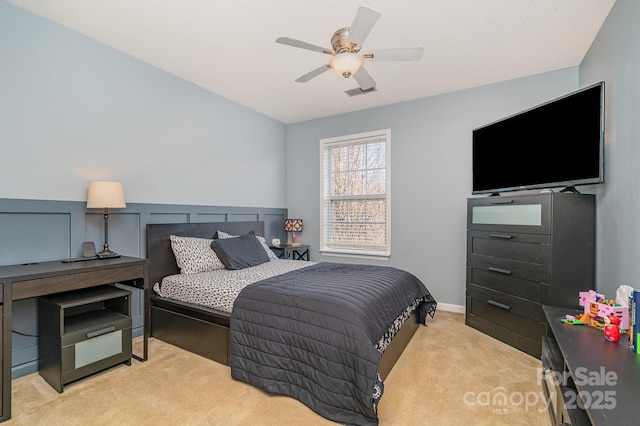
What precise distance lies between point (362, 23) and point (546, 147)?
199 cm

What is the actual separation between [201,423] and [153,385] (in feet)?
2.01

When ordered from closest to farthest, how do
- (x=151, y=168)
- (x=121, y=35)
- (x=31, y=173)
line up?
(x=31, y=173), (x=121, y=35), (x=151, y=168)

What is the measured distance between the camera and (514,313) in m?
2.73

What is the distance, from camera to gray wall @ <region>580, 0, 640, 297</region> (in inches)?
73.1

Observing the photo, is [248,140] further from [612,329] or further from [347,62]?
[612,329]

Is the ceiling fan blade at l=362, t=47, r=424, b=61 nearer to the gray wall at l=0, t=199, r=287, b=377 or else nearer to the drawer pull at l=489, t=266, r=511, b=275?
the drawer pull at l=489, t=266, r=511, b=275

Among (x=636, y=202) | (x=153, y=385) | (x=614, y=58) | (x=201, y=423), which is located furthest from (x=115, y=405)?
(x=614, y=58)

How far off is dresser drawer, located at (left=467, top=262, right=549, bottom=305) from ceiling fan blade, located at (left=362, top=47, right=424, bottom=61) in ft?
6.63

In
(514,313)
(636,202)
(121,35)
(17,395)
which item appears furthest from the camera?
(514,313)

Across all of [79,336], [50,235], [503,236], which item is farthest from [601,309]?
[50,235]

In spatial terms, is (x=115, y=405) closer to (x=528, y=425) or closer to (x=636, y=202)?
(x=528, y=425)

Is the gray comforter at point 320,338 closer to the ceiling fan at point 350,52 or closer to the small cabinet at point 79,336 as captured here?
the small cabinet at point 79,336

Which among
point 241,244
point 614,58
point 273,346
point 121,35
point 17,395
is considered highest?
point 121,35

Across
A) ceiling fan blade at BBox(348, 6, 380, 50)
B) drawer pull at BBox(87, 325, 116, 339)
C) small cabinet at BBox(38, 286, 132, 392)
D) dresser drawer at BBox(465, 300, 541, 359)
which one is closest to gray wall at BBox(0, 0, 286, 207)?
small cabinet at BBox(38, 286, 132, 392)
